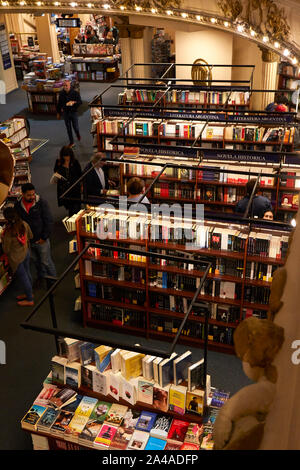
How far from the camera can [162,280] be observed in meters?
Result: 5.95

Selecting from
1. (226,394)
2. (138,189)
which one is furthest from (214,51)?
(226,394)

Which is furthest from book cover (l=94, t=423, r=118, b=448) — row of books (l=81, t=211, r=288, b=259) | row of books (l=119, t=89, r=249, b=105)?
row of books (l=119, t=89, r=249, b=105)

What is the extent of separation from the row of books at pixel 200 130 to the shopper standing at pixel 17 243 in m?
3.25

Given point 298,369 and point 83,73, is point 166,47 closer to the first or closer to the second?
point 83,73

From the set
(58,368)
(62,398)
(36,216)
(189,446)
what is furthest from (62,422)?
(36,216)

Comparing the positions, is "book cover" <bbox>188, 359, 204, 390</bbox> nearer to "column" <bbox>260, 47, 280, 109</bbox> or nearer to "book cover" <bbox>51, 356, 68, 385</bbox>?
"book cover" <bbox>51, 356, 68, 385</bbox>

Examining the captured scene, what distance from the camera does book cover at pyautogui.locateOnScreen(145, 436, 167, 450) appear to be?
12.2 ft

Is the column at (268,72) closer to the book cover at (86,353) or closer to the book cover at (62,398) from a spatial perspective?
the book cover at (86,353)

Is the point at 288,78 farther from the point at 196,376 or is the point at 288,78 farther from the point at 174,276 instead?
the point at 196,376

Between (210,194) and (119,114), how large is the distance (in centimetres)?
288

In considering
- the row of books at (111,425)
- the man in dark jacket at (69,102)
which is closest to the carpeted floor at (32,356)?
the row of books at (111,425)

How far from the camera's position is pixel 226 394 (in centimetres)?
416

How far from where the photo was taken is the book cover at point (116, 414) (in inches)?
156

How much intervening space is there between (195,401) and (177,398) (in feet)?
0.46
